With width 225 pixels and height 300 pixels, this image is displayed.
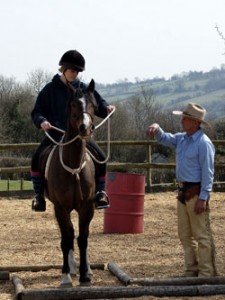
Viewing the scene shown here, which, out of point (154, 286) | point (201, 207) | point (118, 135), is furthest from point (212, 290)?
point (118, 135)

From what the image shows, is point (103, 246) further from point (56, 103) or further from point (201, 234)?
point (56, 103)

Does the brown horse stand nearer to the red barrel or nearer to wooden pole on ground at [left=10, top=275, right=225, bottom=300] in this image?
wooden pole on ground at [left=10, top=275, right=225, bottom=300]

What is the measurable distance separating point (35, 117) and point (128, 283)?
6.25 ft

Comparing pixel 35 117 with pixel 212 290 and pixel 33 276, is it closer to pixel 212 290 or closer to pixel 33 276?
pixel 33 276

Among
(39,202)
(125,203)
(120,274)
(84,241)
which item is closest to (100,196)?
Answer: (84,241)

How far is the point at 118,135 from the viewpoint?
35.8 metres

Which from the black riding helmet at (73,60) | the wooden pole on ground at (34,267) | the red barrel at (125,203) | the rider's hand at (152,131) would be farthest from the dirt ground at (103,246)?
the black riding helmet at (73,60)

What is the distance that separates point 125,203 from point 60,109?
360 centimetres

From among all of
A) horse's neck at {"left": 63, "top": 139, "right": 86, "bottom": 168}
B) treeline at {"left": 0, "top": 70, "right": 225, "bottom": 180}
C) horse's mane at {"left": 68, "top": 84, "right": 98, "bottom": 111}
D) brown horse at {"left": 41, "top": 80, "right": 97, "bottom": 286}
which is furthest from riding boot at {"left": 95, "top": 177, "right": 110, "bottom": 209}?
treeline at {"left": 0, "top": 70, "right": 225, "bottom": 180}

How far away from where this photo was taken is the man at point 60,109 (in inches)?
277

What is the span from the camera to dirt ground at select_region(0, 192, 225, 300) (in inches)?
290

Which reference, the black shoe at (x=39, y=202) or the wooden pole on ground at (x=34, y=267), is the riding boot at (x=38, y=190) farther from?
the wooden pole on ground at (x=34, y=267)

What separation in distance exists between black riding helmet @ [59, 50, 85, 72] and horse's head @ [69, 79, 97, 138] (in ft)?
1.66

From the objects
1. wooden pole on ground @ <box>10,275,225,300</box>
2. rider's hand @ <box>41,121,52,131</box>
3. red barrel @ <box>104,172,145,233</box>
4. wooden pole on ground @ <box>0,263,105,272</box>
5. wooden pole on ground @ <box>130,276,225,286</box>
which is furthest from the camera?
red barrel @ <box>104,172,145,233</box>
